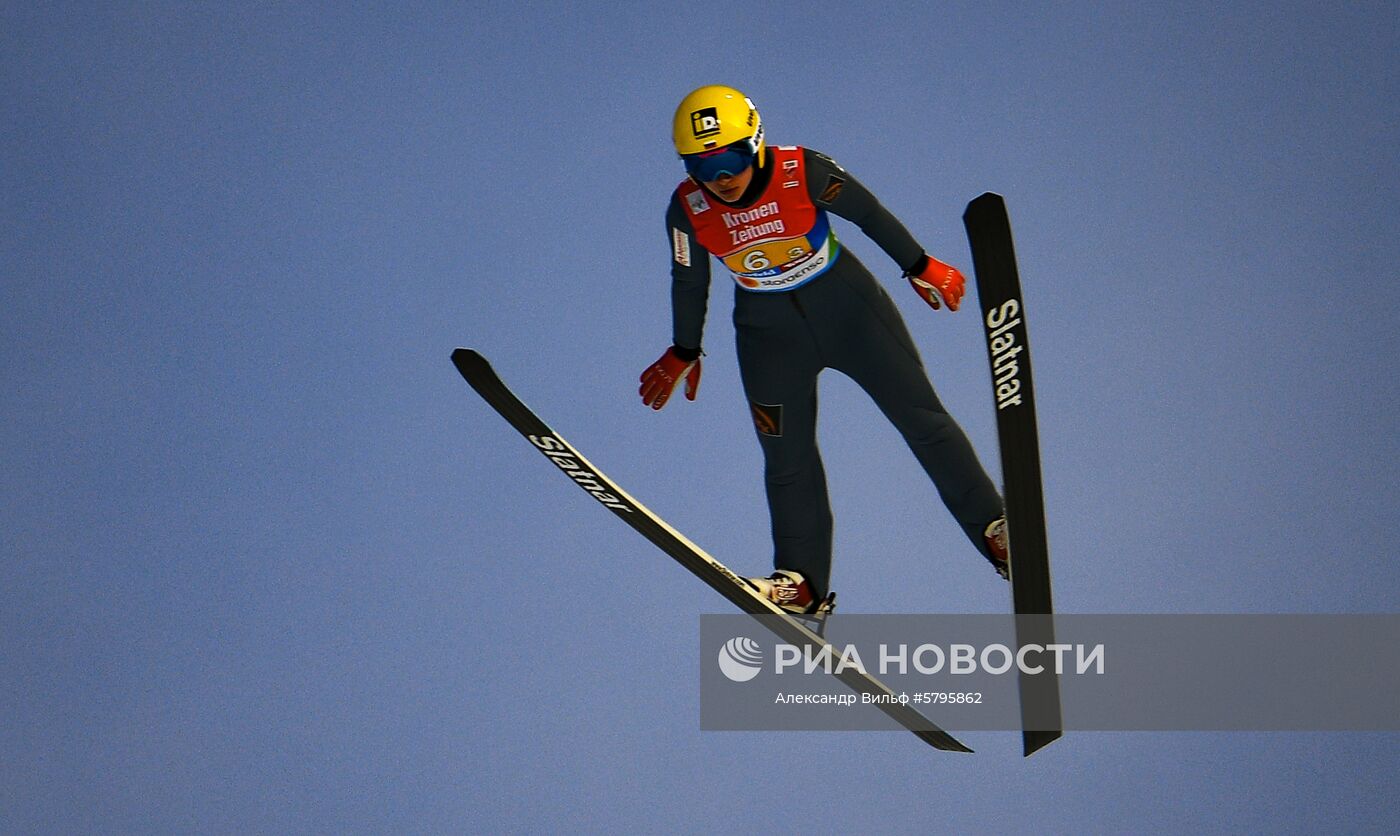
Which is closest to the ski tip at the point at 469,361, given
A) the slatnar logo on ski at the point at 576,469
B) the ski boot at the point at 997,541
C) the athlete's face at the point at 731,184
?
the slatnar logo on ski at the point at 576,469

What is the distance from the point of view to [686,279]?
357 cm

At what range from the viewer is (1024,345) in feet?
10.1

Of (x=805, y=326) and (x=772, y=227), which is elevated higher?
(x=772, y=227)

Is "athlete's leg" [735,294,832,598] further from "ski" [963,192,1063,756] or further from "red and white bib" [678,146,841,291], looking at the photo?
"ski" [963,192,1063,756]

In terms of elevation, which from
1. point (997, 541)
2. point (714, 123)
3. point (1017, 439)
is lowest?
point (997, 541)

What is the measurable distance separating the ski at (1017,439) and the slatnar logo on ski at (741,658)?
0.89 meters

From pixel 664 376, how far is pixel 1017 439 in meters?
0.96

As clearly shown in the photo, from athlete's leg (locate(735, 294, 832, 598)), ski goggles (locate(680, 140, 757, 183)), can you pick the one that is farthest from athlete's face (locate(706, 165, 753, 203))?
athlete's leg (locate(735, 294, 832, 598))

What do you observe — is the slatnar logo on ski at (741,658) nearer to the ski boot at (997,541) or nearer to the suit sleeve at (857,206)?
the ski boot at (997,541)

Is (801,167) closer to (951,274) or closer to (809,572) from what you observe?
(951,274)

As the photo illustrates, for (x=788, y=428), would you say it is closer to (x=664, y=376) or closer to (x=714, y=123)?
(x=664, y=376)

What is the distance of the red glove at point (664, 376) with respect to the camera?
367 cm

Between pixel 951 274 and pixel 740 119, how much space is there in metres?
0.66

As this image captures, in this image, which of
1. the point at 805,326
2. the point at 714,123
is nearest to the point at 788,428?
the point at 805,326
